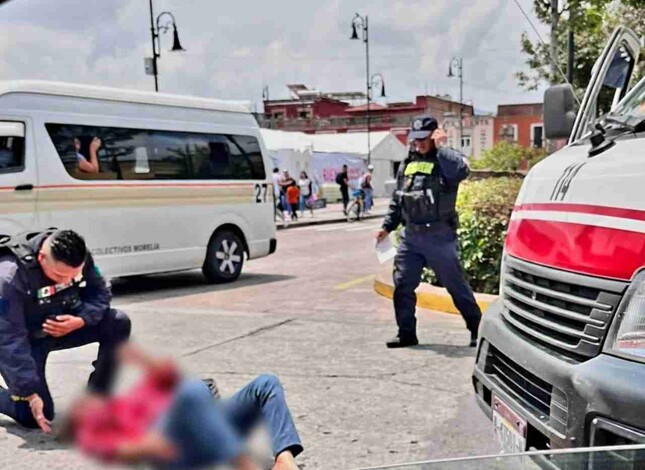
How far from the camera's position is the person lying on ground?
4.98 feet

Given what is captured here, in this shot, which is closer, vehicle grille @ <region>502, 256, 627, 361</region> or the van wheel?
vehicle grille @ <region>502, 256, 627, 361</region>

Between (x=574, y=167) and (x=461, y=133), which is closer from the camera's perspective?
(x=574, y=167)

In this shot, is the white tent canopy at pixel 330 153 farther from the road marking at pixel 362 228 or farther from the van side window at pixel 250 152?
the van side window at pixel 250 152

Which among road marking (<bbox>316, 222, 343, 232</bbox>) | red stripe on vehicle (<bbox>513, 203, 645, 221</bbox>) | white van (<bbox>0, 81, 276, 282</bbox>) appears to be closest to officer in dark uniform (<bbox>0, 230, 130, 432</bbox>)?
red stripe on vehicle (<bbox>513, 203, 645, 221</bbox>)

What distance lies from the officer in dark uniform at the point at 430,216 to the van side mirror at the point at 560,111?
4.69 ft

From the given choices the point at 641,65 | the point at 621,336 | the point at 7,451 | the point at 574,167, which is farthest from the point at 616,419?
the point at 641,65

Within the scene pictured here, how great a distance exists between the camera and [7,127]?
800cm

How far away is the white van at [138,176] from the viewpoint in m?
8.12

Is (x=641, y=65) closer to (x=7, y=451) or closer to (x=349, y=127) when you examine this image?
(x=7, y=451)

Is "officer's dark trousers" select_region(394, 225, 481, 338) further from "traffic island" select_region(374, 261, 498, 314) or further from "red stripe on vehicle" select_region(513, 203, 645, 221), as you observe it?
"red stripe on vehicle" select_region(513, 203, 645, 221)

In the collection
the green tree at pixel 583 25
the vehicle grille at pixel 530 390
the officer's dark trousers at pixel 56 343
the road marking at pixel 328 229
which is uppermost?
the green tree at pixel 583 25

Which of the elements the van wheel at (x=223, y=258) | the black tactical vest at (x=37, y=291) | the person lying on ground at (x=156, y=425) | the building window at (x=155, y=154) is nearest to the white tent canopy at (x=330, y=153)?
the building window at (x=155, y=154)

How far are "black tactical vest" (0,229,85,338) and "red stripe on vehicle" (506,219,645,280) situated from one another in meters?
2.27

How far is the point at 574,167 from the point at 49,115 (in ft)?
21.6
